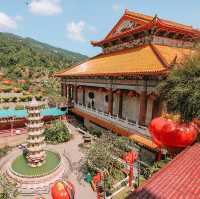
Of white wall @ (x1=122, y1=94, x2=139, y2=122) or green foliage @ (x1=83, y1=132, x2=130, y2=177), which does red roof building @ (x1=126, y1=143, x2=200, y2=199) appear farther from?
white wall @ (x1=122, y1=94, x2=139, y2=122)

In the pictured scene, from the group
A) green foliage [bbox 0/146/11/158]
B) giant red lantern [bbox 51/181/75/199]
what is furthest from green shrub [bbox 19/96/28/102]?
giant red lantern [bbox 51/181/75/199]

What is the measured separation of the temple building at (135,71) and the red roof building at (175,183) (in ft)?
18.2

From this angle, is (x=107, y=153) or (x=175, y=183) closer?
(x=175, y=183)

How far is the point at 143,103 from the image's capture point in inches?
515

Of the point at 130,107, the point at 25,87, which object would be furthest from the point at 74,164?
the point at 25,87

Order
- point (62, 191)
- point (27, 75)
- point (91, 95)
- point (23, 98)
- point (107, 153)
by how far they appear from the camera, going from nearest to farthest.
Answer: point (62, 191) → point (107, 153) → point (91, 95) → point (23, 98) → point (27, 75)

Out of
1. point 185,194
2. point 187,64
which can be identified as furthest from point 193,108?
point 185,194

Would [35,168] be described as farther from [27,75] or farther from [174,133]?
[27,75]

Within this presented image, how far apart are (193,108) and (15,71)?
5155cm

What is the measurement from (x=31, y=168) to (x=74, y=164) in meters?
2.78

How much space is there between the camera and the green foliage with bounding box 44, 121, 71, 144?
57.3 ft

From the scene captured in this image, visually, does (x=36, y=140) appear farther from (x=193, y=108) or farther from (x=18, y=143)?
(x=193, y=108)

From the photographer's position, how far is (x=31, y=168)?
12.5m

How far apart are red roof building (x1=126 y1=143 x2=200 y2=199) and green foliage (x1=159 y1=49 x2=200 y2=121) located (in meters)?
2.06
